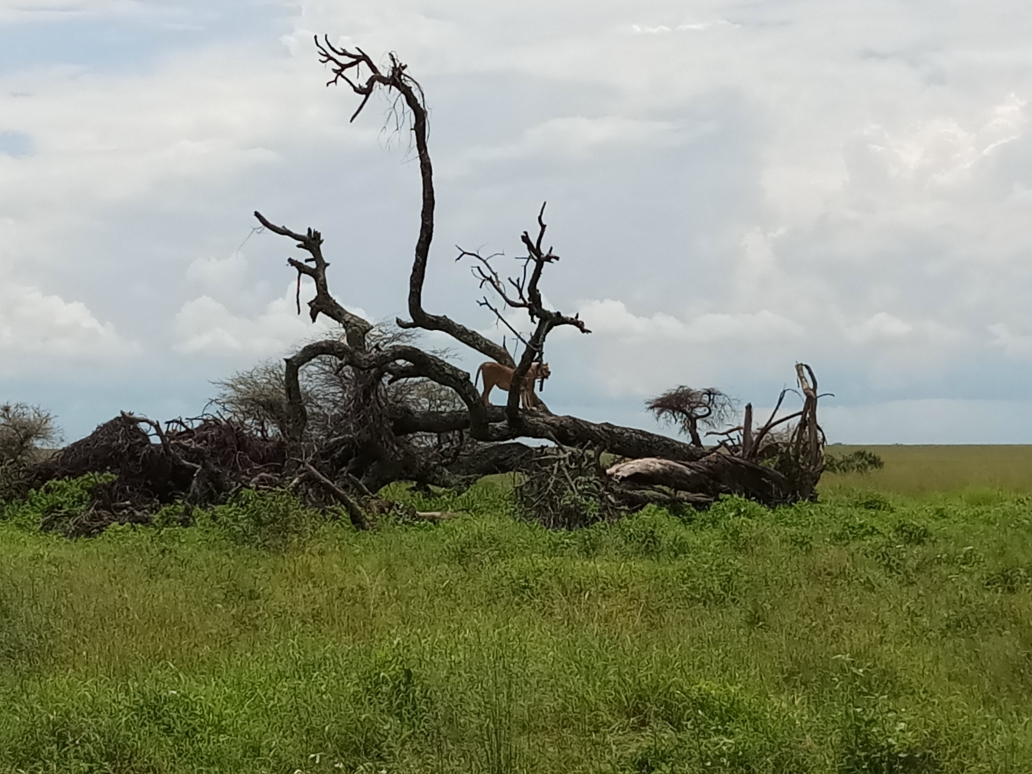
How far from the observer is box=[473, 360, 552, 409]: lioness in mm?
18391

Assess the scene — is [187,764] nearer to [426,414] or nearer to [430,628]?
[430,628]

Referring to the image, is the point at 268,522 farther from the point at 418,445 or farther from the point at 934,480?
the point at 934,480

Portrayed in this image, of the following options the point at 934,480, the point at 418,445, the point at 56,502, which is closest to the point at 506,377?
the point at 418,445

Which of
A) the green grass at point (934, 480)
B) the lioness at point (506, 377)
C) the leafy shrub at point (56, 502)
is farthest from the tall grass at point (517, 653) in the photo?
the green grass at point (934, 480)

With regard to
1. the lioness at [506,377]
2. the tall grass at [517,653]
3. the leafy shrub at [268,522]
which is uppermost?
the lioness at [506,377]

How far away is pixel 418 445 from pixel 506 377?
6.22 feet

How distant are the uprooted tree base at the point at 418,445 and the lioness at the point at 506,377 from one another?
0.09 metres

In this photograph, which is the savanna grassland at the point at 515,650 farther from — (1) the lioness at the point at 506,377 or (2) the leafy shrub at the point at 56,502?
(1) the lioness at the point at 506,377

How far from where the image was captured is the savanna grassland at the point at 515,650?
543 centimetres

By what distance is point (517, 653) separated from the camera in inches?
265

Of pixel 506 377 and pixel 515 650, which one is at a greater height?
pixel 506 377

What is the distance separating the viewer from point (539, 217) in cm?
1464

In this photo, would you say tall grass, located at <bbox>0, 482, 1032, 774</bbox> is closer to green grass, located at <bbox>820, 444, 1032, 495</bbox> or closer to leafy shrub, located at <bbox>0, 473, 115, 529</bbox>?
leafy shrub, located at <bbox>0, 473, 115, 529</bbox>

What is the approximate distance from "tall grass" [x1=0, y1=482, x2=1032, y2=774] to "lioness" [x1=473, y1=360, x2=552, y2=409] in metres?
6.40
